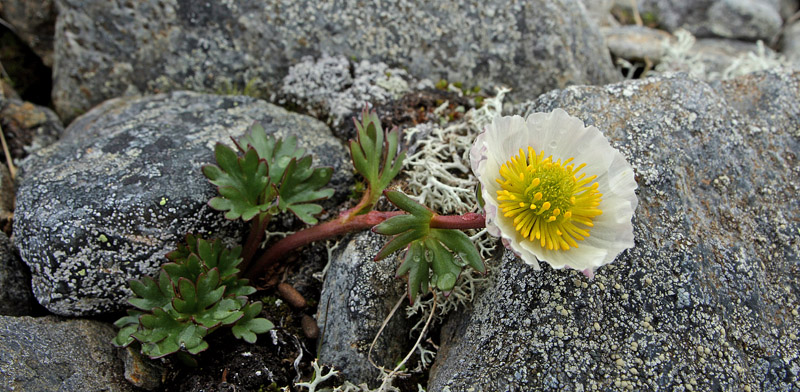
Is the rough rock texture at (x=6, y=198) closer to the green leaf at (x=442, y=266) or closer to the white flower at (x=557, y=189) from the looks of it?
the green leaf at (x=442, y=266)

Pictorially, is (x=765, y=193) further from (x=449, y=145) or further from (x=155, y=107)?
(x=155, y=107)

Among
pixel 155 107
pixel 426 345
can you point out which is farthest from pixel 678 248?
pixel 155 107

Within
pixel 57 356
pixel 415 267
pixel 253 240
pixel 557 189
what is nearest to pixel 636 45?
pixel 557 189

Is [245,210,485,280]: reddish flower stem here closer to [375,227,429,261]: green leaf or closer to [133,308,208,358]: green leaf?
[375,227,429,261]: green leaf

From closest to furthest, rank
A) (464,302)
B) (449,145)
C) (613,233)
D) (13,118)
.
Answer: (613,233), (464,302), (449,145), (13,118)

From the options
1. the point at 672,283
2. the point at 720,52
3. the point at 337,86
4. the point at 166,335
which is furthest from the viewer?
the point at 720,52

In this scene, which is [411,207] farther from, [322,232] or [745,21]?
[745,21]
